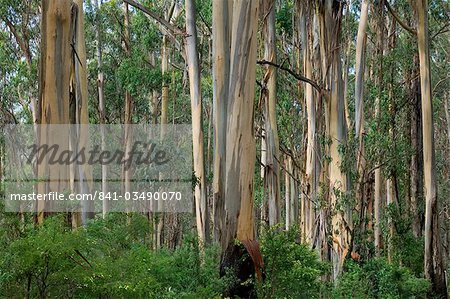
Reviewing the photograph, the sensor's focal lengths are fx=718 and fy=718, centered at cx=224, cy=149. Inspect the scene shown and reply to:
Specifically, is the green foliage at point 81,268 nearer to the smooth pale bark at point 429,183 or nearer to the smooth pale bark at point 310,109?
the smooth pale bark at point 429,183

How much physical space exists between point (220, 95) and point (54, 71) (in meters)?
2.68

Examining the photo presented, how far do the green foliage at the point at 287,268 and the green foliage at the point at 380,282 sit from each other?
146 centimetres

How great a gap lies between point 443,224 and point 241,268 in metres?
18.7

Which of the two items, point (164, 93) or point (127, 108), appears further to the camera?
point (127, 108)

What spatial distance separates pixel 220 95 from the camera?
10.2 metres

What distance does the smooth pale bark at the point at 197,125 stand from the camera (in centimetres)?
1404

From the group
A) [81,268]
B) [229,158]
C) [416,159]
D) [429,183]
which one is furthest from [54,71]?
[416,159]

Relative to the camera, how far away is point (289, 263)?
7.95 m

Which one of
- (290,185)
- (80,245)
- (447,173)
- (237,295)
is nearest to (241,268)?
(237,295)

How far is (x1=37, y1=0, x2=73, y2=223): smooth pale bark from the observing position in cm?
828

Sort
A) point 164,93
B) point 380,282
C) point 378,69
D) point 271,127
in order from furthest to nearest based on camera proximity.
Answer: point 164,93 → point 378,69 → point 271,127 → point 380,282

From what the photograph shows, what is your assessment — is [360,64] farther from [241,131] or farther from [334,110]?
[241,131]

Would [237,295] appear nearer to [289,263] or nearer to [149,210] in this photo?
[289,263]

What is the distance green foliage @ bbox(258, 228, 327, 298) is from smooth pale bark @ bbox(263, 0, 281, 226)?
6.38 meters
